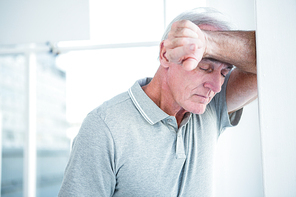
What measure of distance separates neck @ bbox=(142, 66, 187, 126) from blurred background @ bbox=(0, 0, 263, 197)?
840mm

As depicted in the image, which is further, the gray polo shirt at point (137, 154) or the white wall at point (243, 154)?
the gray polo shirt at point (137, 154)

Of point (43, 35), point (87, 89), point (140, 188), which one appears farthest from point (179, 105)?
point (43, 35)

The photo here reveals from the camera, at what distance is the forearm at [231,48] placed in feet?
1.96

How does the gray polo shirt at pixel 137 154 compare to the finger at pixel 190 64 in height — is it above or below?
below

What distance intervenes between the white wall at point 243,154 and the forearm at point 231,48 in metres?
0.03

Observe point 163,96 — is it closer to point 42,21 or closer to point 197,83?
point 197,83

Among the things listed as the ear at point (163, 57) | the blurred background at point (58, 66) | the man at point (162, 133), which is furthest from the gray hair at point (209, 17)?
the blurred background at point (58, 66)

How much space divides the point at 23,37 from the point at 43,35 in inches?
5.8

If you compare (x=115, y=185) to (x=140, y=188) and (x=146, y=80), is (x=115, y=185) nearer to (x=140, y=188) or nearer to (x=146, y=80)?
(x=140, y=188)

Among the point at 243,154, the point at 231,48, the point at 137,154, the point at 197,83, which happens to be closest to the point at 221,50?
the point at 231,48

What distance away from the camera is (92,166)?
0.74m

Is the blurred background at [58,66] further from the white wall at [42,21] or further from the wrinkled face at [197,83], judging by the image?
the wrinkled face at [197,83]

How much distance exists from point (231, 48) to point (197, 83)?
15 cm

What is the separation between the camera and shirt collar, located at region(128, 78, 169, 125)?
2.60ft
